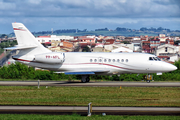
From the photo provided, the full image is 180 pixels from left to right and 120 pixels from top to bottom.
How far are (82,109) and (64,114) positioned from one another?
86.5 inches

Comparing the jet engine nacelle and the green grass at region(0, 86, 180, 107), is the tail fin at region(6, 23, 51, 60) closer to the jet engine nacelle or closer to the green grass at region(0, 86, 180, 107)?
the jet engine nacelle

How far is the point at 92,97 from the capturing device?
2905cm

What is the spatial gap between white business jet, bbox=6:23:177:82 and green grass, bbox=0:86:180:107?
7.51 m

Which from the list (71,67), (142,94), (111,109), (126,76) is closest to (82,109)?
(111,109)

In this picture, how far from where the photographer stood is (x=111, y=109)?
2316cm

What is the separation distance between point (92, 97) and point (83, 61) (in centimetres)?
1344

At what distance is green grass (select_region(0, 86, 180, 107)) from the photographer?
84.9ft

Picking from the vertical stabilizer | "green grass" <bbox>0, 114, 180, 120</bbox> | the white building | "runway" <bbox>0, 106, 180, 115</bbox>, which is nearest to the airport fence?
the vertical stabilizer

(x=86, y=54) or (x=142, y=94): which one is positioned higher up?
(x=86, y=54)

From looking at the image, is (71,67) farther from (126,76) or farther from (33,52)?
(126,76)

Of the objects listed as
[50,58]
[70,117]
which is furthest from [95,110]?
[50,58]

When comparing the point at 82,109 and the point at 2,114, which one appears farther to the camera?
the point at 82,109

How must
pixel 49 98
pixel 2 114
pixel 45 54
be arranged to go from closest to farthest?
1. pixel 2 114
2. pixel 49 98
3. pixel 45 54

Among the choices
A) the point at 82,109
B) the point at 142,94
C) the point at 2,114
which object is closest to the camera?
the point at 2,114
